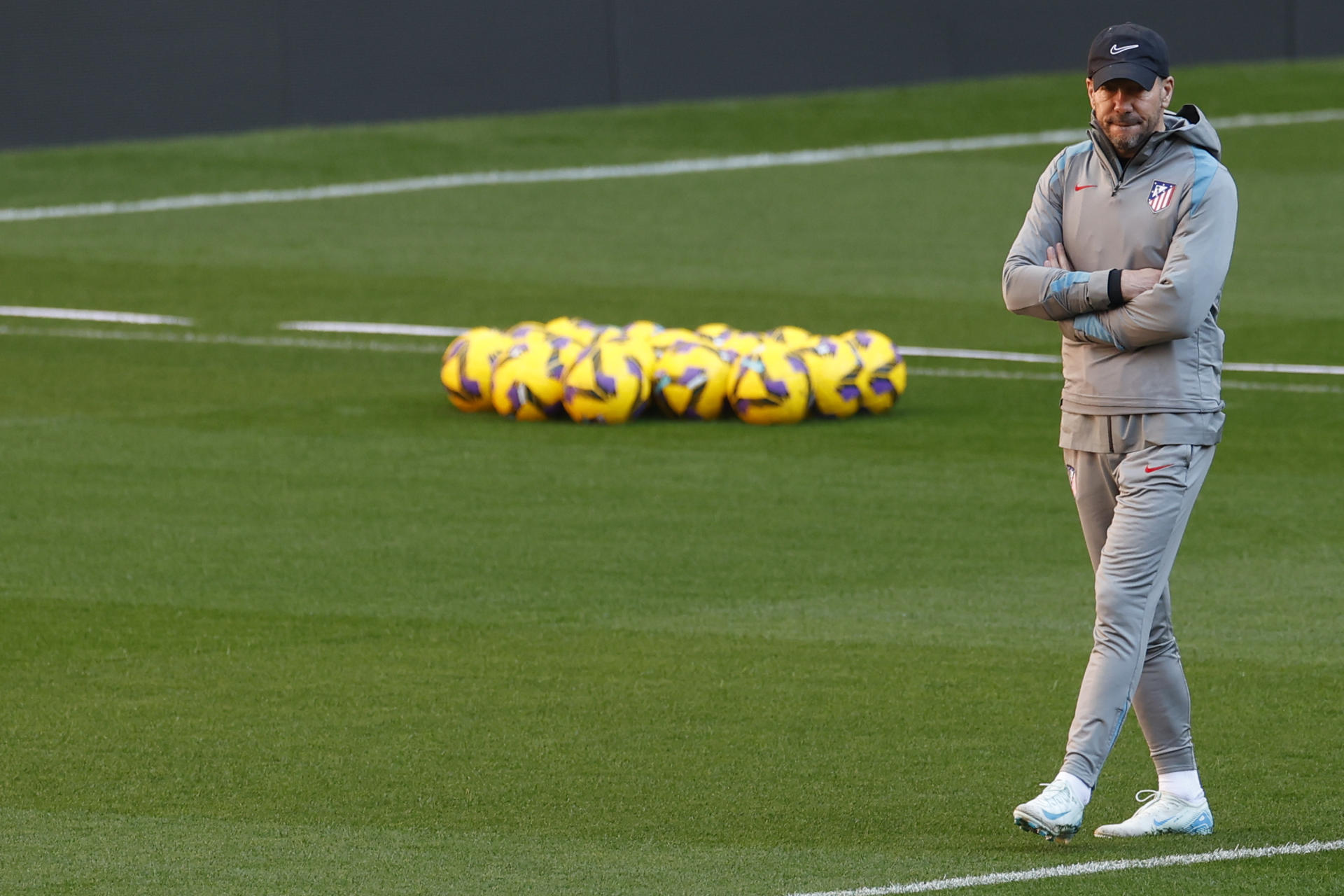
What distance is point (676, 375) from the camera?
1505 centimetres

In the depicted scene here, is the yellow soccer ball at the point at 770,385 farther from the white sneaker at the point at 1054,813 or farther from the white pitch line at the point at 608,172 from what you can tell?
the white pitch line at the point at 608,172

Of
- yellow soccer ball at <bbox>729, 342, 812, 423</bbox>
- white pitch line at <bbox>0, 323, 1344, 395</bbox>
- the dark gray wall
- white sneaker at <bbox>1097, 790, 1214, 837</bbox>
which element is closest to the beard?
white sneaker at <bbox>1097, 790, 1214, 837</bbox>

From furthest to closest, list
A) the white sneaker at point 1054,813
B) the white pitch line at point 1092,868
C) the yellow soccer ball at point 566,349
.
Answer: the yellow soccer ball at point 566,349
the white sneaker at point 1054,813
the white pitch line at point 1092,868

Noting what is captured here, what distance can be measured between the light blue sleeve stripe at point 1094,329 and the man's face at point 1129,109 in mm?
473

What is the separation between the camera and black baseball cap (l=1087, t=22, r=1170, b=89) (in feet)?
21.3

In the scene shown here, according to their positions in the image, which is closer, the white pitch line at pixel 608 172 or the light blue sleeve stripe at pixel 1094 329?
the light blue sleeve stripe at pixel 1094 329

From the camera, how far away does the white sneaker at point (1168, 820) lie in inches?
273

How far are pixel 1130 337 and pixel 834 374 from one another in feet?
28.0

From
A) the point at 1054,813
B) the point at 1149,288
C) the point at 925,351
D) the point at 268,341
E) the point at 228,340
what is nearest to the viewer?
the point at 1054,813

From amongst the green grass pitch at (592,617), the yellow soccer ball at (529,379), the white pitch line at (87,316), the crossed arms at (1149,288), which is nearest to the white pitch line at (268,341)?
the green grass pitch at (592,617)

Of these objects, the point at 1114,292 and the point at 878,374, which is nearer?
the point at 1114,292

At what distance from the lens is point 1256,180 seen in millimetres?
30859

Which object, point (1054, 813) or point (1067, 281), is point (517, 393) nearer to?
point (1067, 281)

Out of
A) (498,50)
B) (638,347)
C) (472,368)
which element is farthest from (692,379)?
(498,50)
